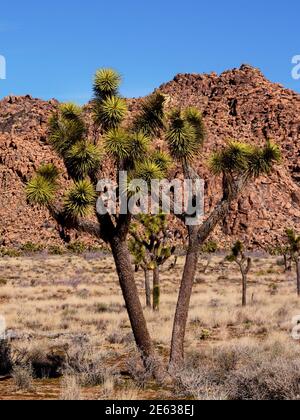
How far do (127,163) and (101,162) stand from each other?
1.53ft

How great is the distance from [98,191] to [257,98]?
82543 millimetres

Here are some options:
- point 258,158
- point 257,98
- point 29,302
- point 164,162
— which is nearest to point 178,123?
point 164,162

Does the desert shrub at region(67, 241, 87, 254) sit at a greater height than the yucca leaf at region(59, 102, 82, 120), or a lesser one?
lesser

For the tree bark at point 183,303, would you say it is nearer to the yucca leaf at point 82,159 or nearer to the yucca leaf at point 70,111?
the yucca leaf at point 82,159

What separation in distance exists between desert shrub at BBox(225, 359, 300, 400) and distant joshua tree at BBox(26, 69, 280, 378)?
181 centimetres

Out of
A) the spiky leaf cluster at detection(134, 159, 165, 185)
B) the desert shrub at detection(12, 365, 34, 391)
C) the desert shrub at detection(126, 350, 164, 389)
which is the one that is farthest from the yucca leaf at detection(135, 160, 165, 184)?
the desert shrub at detection(12, 365, 34, 391)

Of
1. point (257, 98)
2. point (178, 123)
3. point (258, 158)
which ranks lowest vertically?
point (258, 158)

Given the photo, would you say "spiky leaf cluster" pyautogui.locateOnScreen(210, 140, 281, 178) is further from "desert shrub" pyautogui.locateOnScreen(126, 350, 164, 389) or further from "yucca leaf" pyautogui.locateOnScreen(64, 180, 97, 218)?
"desert shrub" pyautogui.locateOnScreen(126, 350, 164, 389)

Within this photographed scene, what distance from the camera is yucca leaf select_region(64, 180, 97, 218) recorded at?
30.6ft

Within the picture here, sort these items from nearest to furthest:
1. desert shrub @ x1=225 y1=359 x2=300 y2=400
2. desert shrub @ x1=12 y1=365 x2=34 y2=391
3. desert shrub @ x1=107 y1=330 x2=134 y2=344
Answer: desert shrub @ x1=225 y1=359 x2=300 y2=400, desert shrub @ x1=12 y1=365 x2=34 y2=391, desert shrub @ x1=107 y1=330 x2=134 y2=344

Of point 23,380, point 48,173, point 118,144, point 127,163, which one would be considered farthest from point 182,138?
point 23,380

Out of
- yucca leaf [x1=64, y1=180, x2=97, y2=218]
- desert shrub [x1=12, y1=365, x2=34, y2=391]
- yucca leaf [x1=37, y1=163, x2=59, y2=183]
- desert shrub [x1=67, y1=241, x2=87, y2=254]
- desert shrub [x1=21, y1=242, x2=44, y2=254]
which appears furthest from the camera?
desert shrub [x1=67, y1=241, x2=87, y2=254]
